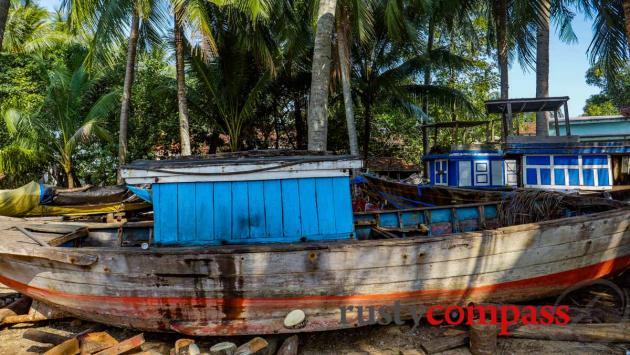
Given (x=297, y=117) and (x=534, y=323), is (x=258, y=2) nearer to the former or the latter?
(x=534, y=323)

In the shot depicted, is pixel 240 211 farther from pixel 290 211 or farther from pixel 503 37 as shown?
pixel 503 37

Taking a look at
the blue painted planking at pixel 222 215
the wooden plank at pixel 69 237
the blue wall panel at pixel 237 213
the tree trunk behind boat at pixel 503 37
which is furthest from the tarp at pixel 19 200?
the tree trunk behind boat at pixel 503 37

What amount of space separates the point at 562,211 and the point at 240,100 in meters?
10.9

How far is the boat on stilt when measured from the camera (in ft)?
13.3

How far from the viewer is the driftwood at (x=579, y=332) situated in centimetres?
390

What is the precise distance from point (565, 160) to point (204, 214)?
9051 millimetres

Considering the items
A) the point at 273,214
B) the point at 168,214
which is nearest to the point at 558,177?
the point at 273,214

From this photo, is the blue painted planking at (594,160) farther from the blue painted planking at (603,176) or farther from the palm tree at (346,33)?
the palm tree at (346,33)

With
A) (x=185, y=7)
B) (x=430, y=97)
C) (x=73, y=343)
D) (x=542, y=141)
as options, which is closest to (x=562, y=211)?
(x=542, y=141)

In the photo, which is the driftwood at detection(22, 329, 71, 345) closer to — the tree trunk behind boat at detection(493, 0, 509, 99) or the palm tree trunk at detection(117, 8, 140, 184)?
the palm tree trunk at detection(117, 8, 140, 184)

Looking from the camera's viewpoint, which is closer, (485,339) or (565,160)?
(485,339)

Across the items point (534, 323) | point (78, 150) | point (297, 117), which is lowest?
point (534, 323)

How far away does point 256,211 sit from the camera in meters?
4.46

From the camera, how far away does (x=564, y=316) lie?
4312 millimetres
